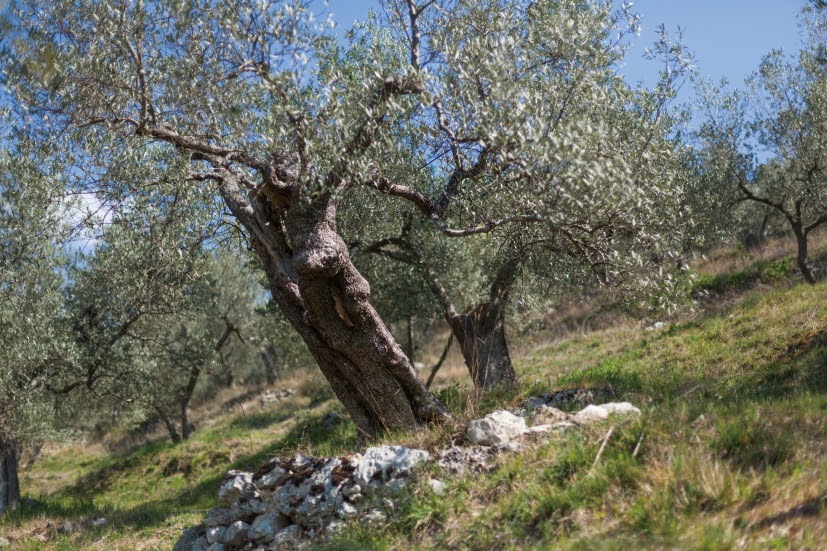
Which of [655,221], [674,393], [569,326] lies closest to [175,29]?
[655,221]

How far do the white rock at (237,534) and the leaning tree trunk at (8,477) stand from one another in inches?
468

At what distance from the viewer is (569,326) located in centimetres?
3075

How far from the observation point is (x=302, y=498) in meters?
7.21

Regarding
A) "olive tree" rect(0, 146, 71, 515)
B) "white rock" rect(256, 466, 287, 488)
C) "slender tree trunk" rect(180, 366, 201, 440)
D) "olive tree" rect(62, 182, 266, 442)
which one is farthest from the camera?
"slender tree trunk" rect(180, 366, 201, 440)

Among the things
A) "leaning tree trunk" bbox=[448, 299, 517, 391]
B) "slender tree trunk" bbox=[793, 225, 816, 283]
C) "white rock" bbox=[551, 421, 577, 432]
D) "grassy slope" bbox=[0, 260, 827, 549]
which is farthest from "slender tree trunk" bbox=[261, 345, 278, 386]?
"white rock" bbox=[551, 421, 577, 432]

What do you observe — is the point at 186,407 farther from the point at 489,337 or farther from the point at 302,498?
the point at 302,498

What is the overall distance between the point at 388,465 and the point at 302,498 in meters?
1.06

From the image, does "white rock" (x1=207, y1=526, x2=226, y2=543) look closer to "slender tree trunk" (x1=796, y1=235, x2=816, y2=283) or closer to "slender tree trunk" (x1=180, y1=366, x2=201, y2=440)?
"slender tree trunk" (x1=796, y1=235, x2=816, y2=283)

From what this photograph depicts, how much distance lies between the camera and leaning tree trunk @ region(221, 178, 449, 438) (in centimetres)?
883

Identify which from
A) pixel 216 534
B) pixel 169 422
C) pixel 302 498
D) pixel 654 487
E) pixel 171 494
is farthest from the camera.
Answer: pixel 169 422

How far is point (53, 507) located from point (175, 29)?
460 inches

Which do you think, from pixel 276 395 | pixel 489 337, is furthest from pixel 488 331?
pixel 276 395

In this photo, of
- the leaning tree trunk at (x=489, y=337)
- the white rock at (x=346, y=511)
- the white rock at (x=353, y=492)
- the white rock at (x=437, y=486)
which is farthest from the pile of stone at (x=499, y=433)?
the leaning tree trunk at (x=489, y=337)

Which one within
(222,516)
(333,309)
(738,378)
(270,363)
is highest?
(333,309)
